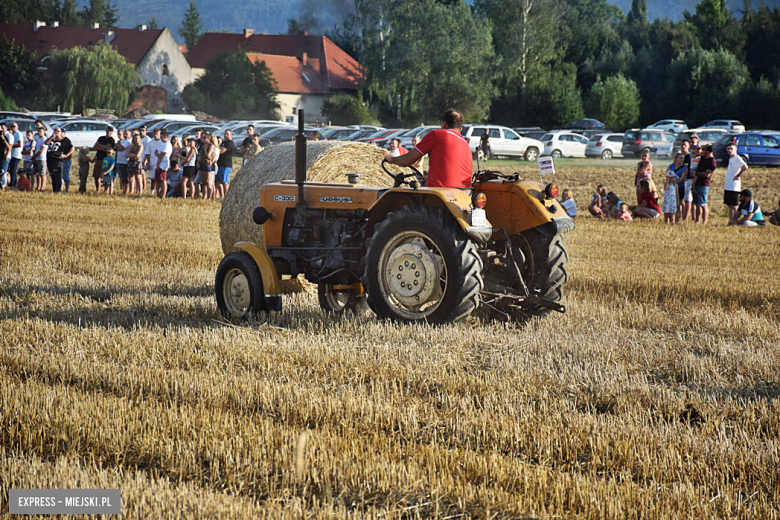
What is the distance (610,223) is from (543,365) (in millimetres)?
10742

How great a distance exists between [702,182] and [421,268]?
10988 mm

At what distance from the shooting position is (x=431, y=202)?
5945 millimetres

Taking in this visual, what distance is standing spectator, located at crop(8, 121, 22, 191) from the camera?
19688 millimetres

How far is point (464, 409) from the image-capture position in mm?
4234

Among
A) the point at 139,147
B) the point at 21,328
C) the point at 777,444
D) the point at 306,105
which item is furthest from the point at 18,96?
the point at 777,444

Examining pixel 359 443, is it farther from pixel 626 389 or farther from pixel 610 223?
pixel 610 223

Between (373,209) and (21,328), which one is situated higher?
(373,209)

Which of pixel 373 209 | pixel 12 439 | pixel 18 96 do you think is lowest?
pixel 12 439

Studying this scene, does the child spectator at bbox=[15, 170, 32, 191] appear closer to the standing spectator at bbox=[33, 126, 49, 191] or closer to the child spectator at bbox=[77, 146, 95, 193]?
the standing spectator at bbox=[33, 126, 49, 191]

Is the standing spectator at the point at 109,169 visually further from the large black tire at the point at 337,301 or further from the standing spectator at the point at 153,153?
the large black tire at the point at 337,301

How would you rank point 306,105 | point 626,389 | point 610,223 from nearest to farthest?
point 626,389, point 610,223, point 306,105

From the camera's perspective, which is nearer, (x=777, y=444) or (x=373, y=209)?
(x=777, y=444)

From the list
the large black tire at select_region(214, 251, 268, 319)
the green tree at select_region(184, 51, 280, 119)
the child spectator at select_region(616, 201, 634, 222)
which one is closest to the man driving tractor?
the large black tire at select_region(214, 251, 268, 319)

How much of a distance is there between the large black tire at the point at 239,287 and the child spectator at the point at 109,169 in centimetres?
1396
